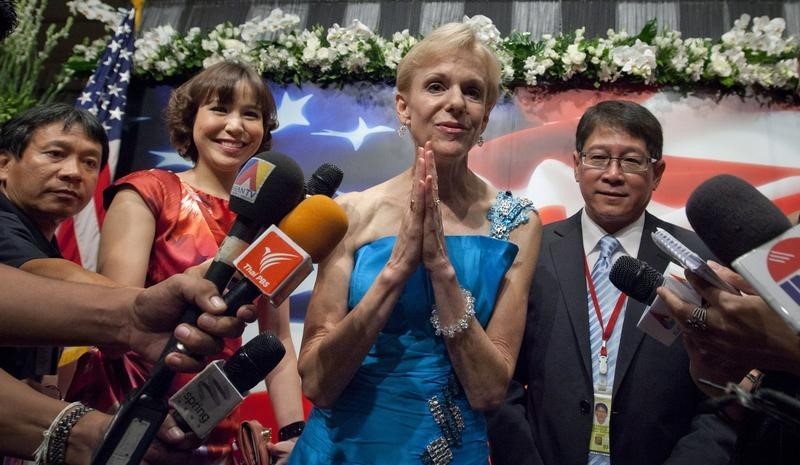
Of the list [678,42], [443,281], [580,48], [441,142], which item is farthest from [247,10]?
[443,281]

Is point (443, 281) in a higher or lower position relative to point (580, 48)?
lower

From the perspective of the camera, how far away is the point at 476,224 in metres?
2.05

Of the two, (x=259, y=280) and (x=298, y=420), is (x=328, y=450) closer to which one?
(x=298, y=420)

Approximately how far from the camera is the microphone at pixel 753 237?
109 centimetres

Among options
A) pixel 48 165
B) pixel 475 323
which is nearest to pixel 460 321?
pixel 475 323

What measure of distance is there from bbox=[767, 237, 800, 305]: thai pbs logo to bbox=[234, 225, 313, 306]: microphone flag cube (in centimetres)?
76

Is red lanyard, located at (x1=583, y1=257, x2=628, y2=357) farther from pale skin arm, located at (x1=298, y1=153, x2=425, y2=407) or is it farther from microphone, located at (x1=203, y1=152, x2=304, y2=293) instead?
microphone, located at (x1=203, y1=152, x2=304, y2=293)

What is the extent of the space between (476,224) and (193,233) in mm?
921

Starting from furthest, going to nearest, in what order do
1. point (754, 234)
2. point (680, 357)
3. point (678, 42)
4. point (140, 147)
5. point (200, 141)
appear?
point (140, 147) < point (678, 42) < point (200, 141) < point (680, 357) < point (754, 234)

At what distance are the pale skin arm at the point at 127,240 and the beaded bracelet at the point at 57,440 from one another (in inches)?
35.8

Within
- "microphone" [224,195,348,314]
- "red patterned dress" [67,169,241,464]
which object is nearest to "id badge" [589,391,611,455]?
"red patterned dress" [67,169,241,464]

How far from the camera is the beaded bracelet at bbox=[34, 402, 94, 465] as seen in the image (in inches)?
44.6

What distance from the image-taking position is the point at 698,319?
4.45 ft

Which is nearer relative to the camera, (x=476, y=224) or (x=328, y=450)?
(x=328, y=450)
